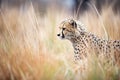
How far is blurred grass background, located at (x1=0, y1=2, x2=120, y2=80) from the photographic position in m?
2.93

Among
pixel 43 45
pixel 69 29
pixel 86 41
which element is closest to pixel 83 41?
pixel 86 41

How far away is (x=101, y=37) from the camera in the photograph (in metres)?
3.07

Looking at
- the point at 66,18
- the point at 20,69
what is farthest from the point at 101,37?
the point at 20,69

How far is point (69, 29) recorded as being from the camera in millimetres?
3062

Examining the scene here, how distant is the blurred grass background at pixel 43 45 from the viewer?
293cm

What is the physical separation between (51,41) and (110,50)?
434 millimetres

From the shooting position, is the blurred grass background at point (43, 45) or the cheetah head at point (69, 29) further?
the cheetah head at point (69, 29)

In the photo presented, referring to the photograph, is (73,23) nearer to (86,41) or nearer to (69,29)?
(69,29)

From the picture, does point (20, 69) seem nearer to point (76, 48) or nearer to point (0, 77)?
point (0, 77)

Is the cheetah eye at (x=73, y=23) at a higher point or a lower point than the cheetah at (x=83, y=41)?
higher

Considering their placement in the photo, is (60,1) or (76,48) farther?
(60,1)

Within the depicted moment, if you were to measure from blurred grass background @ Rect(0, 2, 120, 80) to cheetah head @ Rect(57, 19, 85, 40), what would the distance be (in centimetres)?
5

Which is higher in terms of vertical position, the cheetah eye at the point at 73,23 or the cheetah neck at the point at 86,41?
the cheetah eye at the point at 73,23

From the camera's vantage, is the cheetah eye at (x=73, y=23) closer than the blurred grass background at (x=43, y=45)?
No
